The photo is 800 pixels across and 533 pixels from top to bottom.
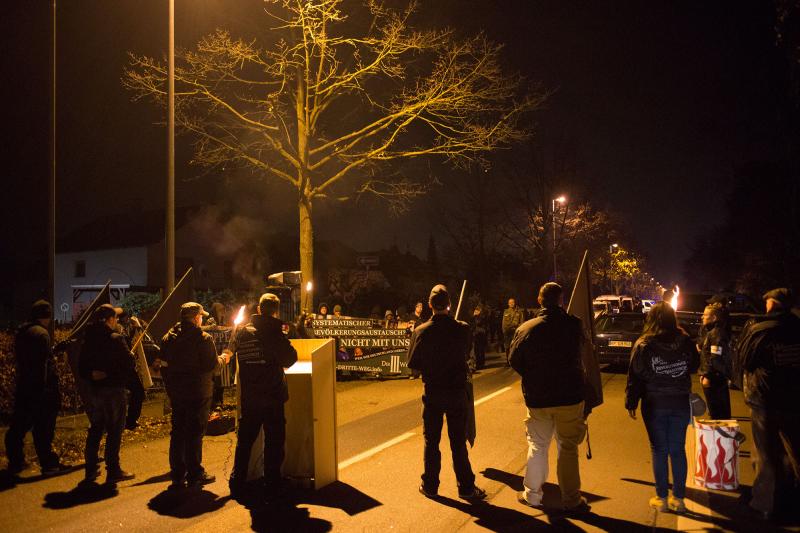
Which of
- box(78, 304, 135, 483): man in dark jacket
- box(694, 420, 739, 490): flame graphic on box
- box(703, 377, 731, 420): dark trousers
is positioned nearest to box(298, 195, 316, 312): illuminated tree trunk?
box(78, 304, 135, 483): man in dark jacket

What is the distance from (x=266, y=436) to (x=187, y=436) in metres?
0.98

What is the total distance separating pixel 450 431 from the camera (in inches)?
230

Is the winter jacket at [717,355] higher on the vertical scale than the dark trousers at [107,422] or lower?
higher

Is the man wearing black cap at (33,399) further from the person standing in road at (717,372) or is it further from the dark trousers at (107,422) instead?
the person standing in road at (717,372)

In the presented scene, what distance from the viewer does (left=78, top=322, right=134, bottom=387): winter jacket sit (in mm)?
6484

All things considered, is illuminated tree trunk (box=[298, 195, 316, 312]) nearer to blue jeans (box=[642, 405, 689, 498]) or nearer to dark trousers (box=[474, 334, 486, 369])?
dark trousers (box=[474, 334, 486, 369])

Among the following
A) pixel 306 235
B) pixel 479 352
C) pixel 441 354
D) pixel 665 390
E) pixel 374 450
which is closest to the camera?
pixel 665 390

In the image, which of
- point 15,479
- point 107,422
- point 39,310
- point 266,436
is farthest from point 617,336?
point 15,479

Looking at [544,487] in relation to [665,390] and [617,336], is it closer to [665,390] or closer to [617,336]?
[665,390]

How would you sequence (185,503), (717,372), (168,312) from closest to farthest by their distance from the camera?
(185,503) → (717,372) → (168,312)

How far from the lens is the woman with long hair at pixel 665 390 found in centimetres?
532

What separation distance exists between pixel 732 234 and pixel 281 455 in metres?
63.6

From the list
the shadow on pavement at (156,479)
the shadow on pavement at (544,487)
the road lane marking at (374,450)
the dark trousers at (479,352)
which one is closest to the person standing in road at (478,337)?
the dark trousers at (479,352)

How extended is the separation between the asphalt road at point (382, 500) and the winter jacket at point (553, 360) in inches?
39.2
